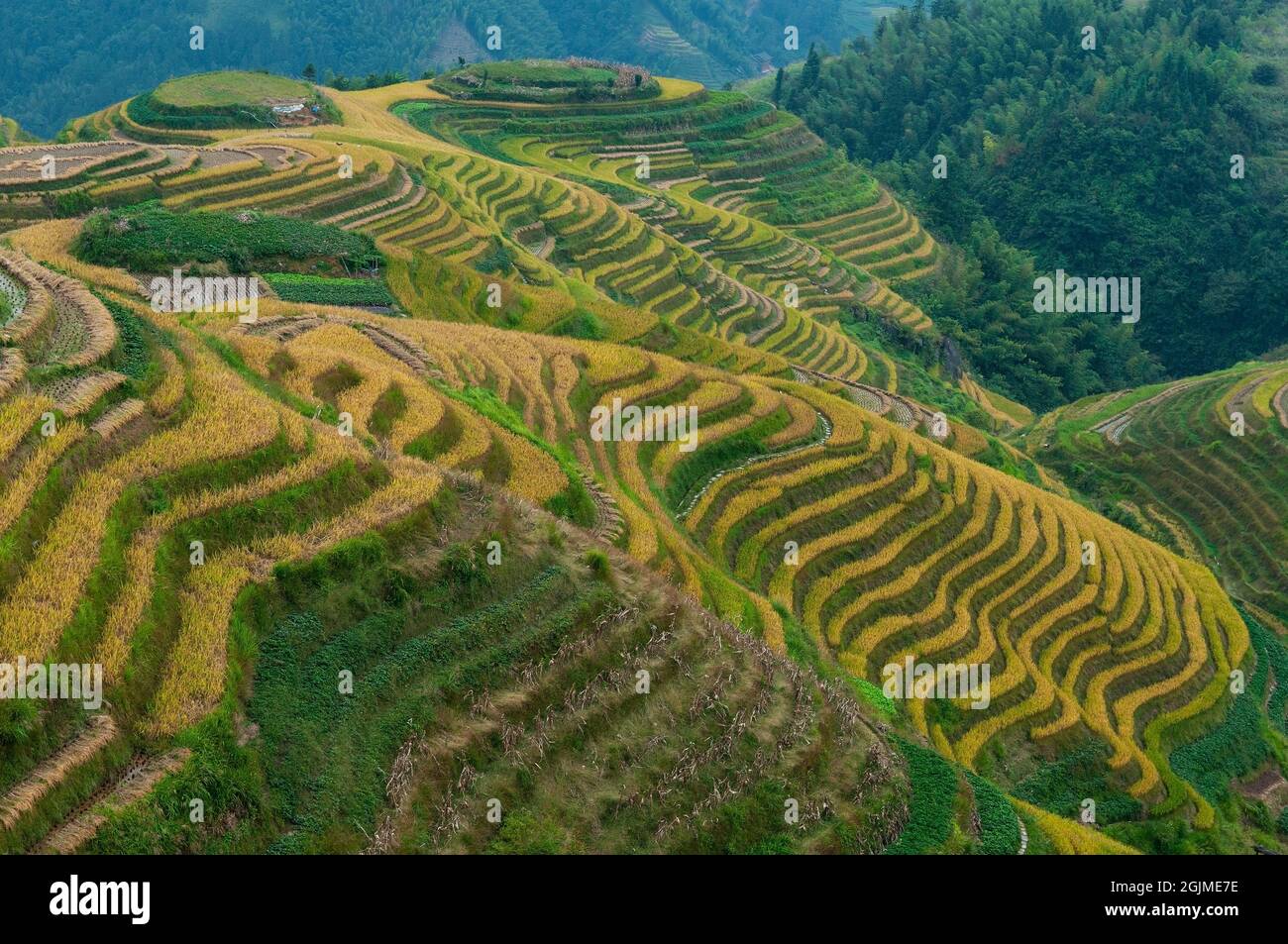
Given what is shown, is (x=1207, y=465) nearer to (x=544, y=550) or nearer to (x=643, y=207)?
(x=643, y=207)

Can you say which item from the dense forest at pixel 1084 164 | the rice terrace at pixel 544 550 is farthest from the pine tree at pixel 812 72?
the rice terrace at pixel 544 550

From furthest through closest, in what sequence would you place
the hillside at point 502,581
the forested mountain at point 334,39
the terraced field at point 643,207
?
the forested mountain at point 334,39 → the terraced field at point 643,207 → the hillside at point 502,581

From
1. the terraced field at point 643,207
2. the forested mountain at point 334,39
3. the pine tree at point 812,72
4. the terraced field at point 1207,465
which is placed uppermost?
the forested mountain at point 334,39

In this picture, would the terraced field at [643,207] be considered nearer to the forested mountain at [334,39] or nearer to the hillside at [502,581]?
the hillside at [502,581]

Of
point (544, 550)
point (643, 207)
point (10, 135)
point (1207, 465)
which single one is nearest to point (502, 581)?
point (544, 550)

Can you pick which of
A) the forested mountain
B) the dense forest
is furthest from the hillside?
the forested mountain

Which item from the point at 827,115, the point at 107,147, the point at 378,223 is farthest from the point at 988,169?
the point at 107,147

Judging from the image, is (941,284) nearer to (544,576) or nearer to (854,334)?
(854,334)

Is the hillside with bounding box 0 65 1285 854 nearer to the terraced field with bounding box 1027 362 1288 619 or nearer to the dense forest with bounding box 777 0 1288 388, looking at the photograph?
the terraced field with bounding box 1027 362 1288 619
